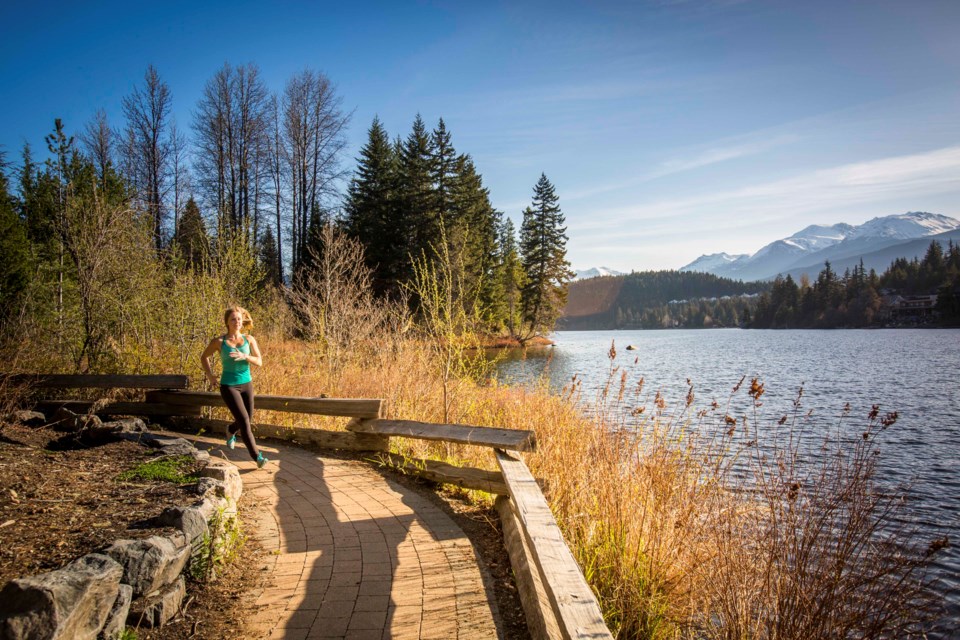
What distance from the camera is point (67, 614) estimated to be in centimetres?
208

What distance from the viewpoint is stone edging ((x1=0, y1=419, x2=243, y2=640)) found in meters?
2.01

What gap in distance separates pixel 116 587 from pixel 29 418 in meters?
5.92

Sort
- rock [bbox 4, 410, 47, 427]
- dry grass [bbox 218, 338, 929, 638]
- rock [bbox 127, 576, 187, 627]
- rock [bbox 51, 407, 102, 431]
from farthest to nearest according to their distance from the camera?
rock [bbox 4, 410, 47, 427], rock [bbox 51, 407, 102, 431], dry grass [bbox 218, 338, 929, 638], rock [bbox 127, 576, 187, 627]

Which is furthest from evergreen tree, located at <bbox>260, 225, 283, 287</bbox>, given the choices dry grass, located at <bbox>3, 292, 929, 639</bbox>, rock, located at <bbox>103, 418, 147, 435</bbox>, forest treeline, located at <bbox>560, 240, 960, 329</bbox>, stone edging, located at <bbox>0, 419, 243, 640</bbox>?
forest treeline, located at <bbox>560, 240, 960, 329</bbox>

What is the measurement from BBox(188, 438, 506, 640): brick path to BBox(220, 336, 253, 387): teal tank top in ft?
3.60

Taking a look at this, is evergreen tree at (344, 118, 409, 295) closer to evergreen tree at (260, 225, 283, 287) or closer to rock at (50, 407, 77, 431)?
evergreen tree at (260, 225, 283, 287)

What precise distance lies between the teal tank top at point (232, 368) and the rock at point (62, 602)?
3453mm

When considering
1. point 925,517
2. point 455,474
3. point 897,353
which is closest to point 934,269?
point 897,353

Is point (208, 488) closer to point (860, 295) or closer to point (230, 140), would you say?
point (230, 140)

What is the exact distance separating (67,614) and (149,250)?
9.38 metres

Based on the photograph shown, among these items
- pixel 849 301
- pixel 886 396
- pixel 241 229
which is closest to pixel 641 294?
pixel 849 301

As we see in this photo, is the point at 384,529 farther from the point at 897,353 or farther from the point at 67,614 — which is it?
the point at 897,353

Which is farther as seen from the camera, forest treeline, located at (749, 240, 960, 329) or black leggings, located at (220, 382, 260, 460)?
forest treeline, located at (749, 240, 960, 329)

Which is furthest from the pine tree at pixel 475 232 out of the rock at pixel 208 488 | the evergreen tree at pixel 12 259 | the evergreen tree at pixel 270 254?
the rock at pixel 208 488
